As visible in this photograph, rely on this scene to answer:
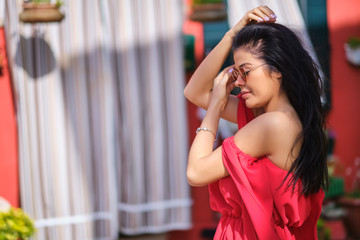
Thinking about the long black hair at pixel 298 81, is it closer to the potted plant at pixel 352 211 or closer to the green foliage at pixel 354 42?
the potted plant at pixel 352 211

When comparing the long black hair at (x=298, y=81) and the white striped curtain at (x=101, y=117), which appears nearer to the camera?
the long black hair at (x=298, y=81)

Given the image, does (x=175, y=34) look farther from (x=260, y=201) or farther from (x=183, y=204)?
(x=260, y=201)

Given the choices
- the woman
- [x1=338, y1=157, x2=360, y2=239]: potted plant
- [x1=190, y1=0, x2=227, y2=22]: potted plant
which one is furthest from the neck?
[x1=338, y1=157, x2=360, y2=239]: potted plant

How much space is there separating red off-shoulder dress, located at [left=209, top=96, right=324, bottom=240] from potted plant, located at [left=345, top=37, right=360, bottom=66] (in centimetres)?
397

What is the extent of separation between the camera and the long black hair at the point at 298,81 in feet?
5.63

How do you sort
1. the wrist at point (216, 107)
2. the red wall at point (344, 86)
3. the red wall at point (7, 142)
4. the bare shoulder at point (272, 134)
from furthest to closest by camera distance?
1. the red wall at point (344, 86)
2. the red wall at point (7, 142)
3. the wrist at point (216, 107)
4. the bare shoulder at point (272, 134)

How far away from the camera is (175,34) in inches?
186

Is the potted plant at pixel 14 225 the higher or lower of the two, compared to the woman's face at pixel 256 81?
lower

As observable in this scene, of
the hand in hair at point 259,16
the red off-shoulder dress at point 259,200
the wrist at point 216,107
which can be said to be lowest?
the red off-shoulder dress at point 259,200

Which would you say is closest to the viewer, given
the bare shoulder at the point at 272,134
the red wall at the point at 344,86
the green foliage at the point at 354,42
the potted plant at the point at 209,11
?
the bare shoulder at the point at 272,134

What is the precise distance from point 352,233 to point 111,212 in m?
2.23

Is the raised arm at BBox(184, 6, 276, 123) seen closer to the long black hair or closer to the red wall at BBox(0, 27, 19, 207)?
the long black hair

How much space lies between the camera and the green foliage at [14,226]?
383cm

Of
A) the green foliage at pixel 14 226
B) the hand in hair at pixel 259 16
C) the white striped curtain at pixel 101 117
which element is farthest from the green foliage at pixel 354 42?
the hand in hair at pixel 259 16
